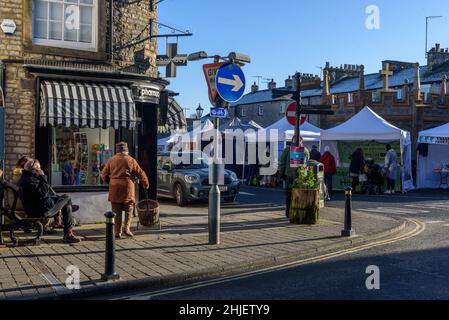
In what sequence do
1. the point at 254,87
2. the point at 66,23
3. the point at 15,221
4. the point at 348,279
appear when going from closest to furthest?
1. the point at 348,279
2. the point at 15,221
3. the point at 66,23
4. the point at 254,87

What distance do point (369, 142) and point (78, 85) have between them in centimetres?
1522

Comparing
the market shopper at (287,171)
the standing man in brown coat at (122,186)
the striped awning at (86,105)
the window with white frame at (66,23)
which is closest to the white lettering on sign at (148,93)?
the striped awning at (86,105)

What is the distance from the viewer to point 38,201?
9875 millimetres

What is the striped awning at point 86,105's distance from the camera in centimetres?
1120

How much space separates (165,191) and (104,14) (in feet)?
25.5

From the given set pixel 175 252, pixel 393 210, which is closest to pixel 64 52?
pixel 175 252

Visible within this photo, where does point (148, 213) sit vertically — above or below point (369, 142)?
below

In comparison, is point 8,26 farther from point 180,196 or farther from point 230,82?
point 180,196

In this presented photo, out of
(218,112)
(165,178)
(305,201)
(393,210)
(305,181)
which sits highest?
(218,112)

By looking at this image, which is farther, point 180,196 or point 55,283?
point 180,196

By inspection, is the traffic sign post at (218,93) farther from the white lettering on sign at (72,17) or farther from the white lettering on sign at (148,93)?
the white lettering on sign at (72,17)

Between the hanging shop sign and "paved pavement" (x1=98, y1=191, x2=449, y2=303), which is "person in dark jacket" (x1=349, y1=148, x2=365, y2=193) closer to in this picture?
the hanging shop sign

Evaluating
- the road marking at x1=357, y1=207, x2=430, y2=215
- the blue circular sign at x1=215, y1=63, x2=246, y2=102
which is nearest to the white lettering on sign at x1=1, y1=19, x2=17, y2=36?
the blue circular sign at x1=215, y1=63, x2=246, y2=102
